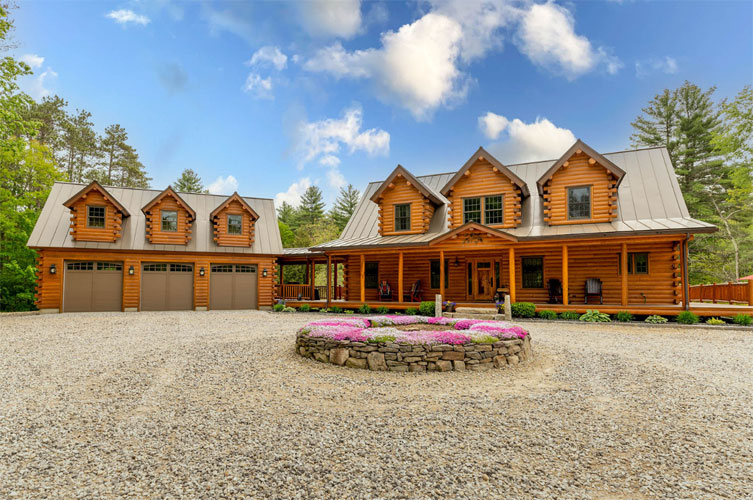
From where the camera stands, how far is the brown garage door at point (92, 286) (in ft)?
62.1

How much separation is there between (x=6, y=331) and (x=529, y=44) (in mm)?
30860

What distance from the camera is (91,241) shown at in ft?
63.8

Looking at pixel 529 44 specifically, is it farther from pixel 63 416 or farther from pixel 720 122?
pixel 63 416

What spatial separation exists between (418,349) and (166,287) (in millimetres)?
18082

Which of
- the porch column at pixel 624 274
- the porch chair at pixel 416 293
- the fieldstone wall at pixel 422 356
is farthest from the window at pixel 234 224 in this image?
the porch column at pixel 624 274

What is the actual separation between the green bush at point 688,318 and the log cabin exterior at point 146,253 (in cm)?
1916

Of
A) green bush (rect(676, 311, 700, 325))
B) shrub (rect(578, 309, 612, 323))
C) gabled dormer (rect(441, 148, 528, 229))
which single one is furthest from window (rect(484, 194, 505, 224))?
green bush (rect(676, 311, 700, 325))

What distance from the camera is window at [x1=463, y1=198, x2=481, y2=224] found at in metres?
18.1

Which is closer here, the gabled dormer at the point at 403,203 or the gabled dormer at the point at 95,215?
the gabled dormer at the point at 403,203

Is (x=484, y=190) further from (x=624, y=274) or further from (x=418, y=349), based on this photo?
(x=418, y=349)

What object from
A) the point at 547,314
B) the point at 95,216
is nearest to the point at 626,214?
the point at 547,314

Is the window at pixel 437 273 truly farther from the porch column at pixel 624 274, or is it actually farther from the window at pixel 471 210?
the porch column at pixel 624 274

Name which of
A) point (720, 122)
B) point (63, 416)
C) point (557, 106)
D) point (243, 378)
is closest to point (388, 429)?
point (243, 378)

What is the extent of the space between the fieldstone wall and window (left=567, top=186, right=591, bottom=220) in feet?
36.7
